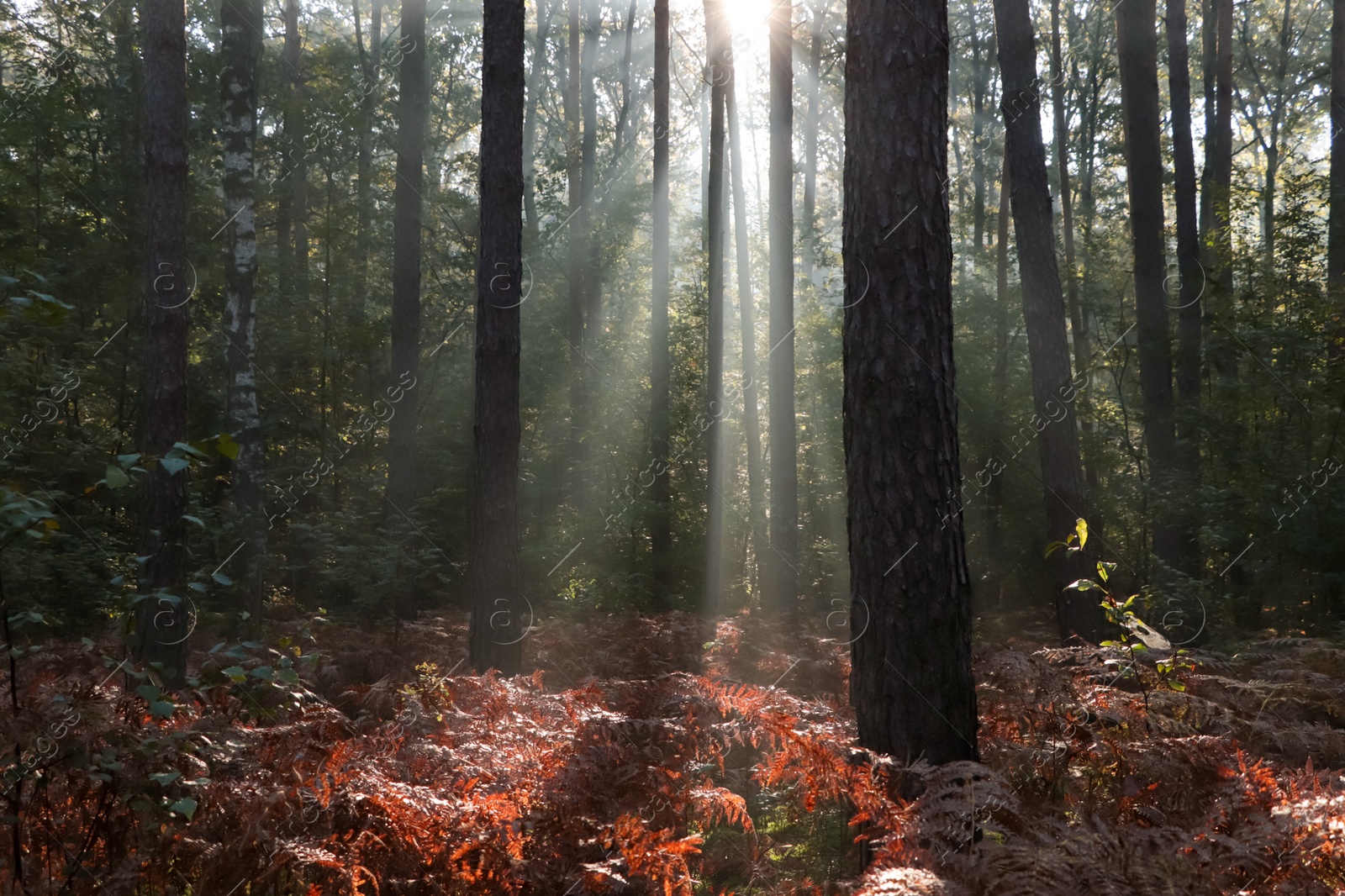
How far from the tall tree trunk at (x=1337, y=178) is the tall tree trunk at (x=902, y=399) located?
8272 mm

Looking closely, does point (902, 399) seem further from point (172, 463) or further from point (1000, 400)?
point (1000, 400)

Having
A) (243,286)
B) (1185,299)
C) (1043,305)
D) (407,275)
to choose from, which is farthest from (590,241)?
(1043,305)

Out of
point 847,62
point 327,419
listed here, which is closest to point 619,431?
point 327,419

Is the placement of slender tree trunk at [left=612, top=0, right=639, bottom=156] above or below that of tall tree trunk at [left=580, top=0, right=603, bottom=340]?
above

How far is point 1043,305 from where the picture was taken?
29.8ft

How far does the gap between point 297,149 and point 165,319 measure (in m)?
12.4

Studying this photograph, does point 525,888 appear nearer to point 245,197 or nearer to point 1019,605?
point 245,197

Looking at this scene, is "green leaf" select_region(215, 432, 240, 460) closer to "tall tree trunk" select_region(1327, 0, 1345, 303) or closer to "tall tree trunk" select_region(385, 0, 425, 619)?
"tall tree trunk" select_region(385, 0, 425, 619)

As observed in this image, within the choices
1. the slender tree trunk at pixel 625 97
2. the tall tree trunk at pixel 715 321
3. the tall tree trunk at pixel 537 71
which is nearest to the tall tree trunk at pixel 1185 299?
the tall tree trunk at pixel 715 321

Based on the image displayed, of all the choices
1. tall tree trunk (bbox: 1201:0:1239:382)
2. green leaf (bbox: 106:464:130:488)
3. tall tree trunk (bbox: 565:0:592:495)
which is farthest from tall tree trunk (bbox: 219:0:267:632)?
tall tree trunk (bbox: 1201:0:1239:382)

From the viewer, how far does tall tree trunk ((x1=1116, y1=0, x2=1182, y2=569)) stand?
38.3 feet

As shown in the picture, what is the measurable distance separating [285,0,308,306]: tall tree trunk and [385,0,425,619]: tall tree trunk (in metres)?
4.30

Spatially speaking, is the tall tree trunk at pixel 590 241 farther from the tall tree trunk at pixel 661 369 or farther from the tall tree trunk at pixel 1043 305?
the tall tree trunk at pixel 1043 305

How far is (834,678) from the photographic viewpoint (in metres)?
7.46
